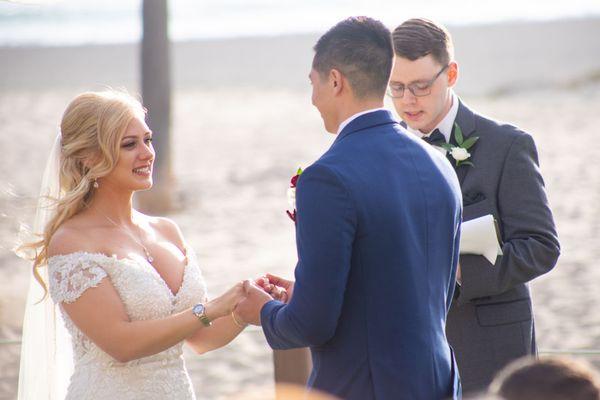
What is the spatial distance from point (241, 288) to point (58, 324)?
106 cm

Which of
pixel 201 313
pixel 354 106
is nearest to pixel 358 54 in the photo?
pixel 354 106

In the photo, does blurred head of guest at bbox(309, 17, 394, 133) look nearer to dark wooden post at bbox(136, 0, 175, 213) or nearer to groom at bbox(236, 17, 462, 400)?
groom at bbox(236, 17, 462, 400)

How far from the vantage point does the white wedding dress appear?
3473mm

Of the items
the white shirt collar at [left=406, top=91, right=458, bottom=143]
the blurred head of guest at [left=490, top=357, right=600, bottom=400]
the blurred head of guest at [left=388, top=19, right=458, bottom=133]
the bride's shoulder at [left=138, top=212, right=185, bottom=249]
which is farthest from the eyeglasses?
the blurred head of guest at [left=490, top=357, right=600, bottom=400]

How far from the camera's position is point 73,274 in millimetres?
3447

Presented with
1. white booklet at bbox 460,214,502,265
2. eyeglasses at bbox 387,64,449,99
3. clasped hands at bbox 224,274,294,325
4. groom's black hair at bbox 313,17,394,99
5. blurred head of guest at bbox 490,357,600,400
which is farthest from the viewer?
eyeglasses at bbox 387,64,449,99

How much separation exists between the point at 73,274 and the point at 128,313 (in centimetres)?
25

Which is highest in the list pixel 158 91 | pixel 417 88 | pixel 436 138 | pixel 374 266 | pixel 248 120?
pixel 417 88

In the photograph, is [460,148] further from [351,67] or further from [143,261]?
[143,261]

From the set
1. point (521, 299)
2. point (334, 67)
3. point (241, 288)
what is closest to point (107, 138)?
point (241, 288)

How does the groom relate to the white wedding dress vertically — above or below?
above

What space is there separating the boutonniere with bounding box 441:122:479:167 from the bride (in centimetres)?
93

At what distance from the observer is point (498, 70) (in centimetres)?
2570

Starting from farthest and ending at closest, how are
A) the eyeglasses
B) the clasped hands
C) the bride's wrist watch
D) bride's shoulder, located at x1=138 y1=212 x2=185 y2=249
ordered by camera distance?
bride's shoulder, located at x1=138 y1=212 x2=185 y2=249, the eyeglasses, the bride's wrist watch, the clasped hands
